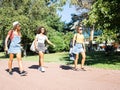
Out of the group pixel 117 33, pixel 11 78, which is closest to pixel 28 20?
pixel 117 33

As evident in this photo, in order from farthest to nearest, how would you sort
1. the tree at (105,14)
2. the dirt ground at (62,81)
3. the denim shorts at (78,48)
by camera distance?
the tree at (105,14) → the denim shorts at (78,48) → the dirt ground at (62,81)

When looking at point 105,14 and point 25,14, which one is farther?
point 25,14

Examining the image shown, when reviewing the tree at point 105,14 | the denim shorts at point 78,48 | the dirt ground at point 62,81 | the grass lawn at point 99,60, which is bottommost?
the grass lawn at point 99,60

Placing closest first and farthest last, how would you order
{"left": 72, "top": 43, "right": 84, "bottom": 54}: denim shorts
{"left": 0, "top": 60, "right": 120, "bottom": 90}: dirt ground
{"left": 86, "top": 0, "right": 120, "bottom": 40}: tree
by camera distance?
{"left": 0, "top": 60, "right": 120, "bottom": 90}: dirt ground, {"left": 72, "top": 43, "right": 84, "bottom": 54}: denim shorts, {"left": 86, "top": 0, "right": 120, "bottom": 40}: tree

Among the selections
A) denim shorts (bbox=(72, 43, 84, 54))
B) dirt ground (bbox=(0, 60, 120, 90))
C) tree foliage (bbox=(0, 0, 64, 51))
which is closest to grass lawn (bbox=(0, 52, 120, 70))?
denim shorts (bbox=(72, 43, 84, 54))

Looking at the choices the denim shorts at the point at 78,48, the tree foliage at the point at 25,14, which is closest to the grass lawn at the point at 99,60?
the denim shorts at the point at 78,48

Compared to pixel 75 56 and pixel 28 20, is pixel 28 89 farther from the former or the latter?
pixel 28 20

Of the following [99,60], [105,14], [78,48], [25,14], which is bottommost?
[99,60]

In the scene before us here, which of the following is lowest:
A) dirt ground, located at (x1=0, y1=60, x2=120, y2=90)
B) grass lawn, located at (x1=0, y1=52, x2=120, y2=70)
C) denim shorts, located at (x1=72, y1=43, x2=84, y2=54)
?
grass lawn, located at (x1=0, y1=52, x2=120, y2=70)

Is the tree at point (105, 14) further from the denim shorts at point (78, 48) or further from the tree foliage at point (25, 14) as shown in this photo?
the tree foliage at point (25, 14)

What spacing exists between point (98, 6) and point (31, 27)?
13378 mm

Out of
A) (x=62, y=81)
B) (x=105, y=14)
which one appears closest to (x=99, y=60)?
(x=105, y=14)

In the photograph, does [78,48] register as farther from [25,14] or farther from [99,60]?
[25,14]

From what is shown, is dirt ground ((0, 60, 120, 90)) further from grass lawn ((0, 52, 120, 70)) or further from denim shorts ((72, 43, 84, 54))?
grass lawn ((0, 52, 120, 70))
